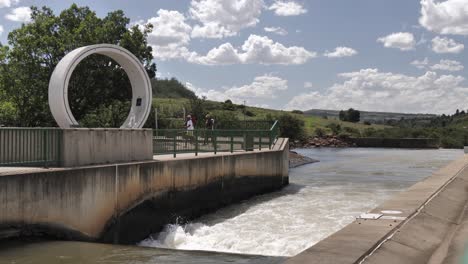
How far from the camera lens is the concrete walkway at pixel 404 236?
8.03 metres

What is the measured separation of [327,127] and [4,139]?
10882 cm

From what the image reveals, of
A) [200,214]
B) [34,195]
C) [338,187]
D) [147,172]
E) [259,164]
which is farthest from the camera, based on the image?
[338,187]

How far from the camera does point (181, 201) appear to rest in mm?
17516

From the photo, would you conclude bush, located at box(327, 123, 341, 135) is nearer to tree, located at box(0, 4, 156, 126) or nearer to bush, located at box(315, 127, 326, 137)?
bush, located at box(315, 127, 326, 137)

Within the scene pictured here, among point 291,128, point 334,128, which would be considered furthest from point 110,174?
point 334,128

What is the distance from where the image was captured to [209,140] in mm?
21609

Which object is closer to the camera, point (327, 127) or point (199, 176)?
point (199, 176)

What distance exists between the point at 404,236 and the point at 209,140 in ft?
42.1

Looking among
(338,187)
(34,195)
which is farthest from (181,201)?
(338,187)

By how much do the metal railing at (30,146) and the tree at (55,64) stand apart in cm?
2287

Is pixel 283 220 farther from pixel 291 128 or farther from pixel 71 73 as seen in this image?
pixel 291 128

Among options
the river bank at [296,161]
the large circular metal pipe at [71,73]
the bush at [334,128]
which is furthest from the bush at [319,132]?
the large circular metal pipe at [71,73]

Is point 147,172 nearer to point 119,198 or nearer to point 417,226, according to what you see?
point 119,198

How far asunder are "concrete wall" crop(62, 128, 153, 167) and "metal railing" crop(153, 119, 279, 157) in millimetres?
1632
